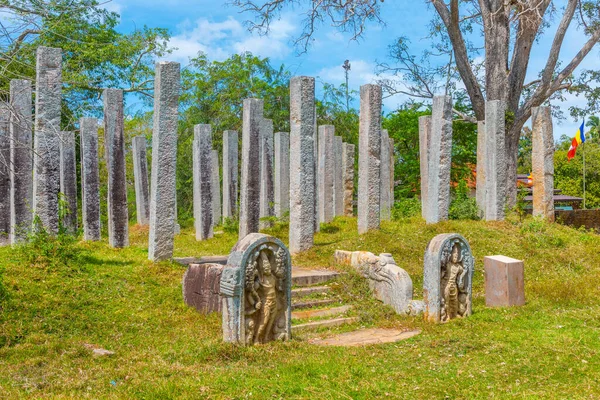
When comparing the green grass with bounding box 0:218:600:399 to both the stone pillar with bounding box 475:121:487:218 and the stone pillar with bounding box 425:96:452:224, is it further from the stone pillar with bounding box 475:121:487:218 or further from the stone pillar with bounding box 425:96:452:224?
the stone pillar with bounding box 475:121:487:218

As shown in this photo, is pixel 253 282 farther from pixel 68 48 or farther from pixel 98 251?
pixel 68 48

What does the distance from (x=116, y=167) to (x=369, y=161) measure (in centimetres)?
564

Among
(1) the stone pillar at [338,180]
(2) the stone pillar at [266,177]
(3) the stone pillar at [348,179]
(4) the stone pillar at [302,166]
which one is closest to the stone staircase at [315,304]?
(4) the stone pillar at [302,166]

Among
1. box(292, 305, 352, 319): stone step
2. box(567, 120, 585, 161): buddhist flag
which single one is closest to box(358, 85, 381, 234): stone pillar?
box(292, 305, 352, 319): stone step

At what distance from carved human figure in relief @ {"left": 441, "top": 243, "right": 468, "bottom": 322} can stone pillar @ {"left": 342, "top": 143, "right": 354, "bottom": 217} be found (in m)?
11.1

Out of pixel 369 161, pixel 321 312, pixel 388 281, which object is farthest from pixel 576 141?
pixel 321 312

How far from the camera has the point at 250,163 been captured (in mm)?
13594

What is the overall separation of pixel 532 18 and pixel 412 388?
16.1 m

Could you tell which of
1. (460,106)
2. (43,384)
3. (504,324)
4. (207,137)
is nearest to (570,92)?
(460,106)

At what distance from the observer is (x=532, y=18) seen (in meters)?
18.2

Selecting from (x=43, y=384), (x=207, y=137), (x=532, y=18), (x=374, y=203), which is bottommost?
(x=43, y=384)

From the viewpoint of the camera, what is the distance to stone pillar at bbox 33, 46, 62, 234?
10.4 meters

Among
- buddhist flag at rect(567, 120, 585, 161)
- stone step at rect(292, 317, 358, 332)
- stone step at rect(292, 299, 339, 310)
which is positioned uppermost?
buddhist flag at rect(567, 120, 585, 161)

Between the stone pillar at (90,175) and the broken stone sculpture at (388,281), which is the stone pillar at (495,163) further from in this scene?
the stone pillar at (90,175)
